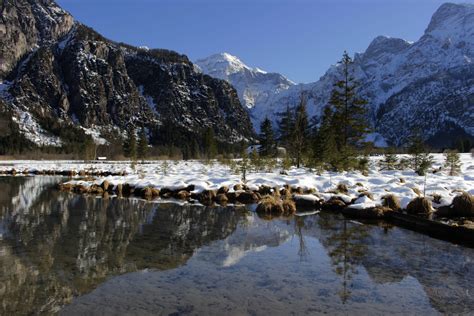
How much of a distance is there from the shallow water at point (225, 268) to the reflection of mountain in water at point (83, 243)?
0.04 metres

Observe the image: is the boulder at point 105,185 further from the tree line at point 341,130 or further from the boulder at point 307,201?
the tree line at point 341,130

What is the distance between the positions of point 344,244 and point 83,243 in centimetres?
866

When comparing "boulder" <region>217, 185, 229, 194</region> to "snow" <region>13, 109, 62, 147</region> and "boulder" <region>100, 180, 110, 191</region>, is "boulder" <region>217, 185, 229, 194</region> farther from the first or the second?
"snow" <region>13, 109, 62, 147</region>

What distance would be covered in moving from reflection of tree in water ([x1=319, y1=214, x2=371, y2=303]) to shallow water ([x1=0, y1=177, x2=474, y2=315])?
0.11 ft

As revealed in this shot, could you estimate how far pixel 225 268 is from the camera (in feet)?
Answer: 33.3

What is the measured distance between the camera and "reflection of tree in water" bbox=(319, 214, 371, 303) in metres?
9.74

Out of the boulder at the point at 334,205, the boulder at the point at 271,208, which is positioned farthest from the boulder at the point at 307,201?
the boulder at the point at 271,208

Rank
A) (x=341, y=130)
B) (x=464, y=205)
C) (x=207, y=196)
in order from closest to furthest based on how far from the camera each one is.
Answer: (x=464, y=205)
(x=207, y=196)
(x=341, y=130)

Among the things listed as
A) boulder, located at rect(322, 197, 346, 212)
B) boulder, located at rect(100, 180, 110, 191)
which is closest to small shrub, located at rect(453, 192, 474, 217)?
boulder, located at rect(322, 197, 346, 212)

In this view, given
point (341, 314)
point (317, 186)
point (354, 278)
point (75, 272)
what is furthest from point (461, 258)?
point (317, 186)

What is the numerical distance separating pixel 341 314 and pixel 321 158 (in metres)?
30.5

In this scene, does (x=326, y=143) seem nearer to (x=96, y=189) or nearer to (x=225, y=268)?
(x=96, y=189)

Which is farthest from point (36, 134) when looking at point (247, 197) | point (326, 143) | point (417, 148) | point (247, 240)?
point (247, 240)

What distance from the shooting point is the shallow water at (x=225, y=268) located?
304 inches
